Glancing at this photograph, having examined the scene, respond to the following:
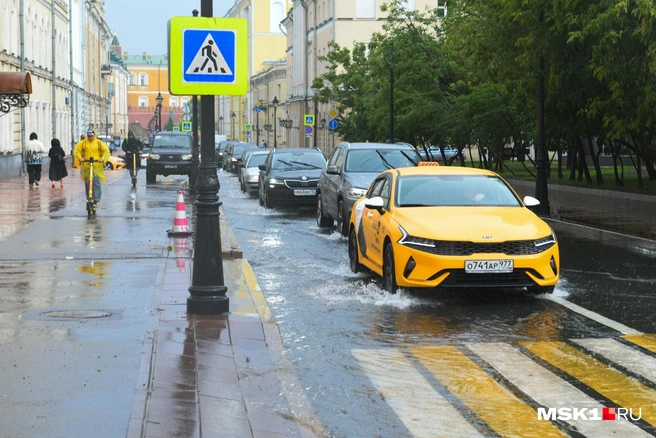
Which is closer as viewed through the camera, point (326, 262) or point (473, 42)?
point (326, 262)

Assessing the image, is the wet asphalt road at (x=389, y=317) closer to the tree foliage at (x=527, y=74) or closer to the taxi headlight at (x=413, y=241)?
the taxi headlight at (x=413, y=241)

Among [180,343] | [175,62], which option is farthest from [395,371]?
[175,62]

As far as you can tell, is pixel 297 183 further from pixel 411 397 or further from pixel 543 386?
pixel 411 397

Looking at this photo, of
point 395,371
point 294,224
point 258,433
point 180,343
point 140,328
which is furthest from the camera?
point 294,224

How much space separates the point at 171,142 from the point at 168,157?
1.94 metres

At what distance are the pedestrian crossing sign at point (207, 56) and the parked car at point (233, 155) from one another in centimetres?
4559

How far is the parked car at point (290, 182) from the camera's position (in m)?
25.9

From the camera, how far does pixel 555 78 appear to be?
22.8 m

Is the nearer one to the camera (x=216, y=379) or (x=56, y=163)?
(x=216, y=379)

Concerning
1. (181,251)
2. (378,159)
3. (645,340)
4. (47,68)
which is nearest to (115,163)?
(47,68)

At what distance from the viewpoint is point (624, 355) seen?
831 cm

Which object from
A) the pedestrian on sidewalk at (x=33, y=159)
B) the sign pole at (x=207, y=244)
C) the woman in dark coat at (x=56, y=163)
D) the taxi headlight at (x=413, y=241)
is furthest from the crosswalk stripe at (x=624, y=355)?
the pedestrian on sidewalk at (x=33, y=159)

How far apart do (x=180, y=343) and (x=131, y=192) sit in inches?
992

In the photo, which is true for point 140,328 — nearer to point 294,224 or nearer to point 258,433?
point 258,433
